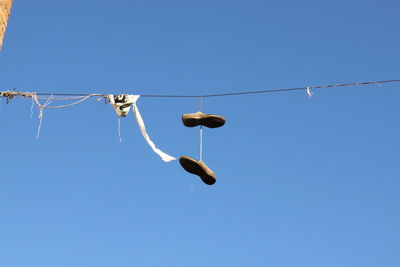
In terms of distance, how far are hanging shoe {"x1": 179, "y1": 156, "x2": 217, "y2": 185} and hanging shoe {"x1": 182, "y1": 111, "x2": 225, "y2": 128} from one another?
486 mm

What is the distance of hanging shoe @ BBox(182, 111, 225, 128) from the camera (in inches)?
238

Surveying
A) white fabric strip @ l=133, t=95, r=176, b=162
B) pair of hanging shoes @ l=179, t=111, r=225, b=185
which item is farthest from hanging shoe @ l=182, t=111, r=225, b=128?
white fabric strip @ l=133, t=95, r=176, b=162

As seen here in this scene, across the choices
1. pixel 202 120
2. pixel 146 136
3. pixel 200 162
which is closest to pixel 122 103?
pixel 146 136

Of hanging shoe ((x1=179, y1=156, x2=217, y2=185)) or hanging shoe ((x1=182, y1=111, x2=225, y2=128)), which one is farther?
hanging shoe ((x1=182, y1=111, x2=225, y2=128))

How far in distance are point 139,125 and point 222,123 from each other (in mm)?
884

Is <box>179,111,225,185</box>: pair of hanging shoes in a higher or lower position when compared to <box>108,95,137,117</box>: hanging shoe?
lower

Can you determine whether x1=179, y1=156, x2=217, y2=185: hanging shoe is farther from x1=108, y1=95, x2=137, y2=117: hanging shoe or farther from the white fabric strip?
x1=108, y1=95, x2=137, y2=117: hanging shoe

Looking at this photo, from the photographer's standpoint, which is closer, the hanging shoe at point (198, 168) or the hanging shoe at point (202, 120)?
the hanging shoe at point (198, 168)

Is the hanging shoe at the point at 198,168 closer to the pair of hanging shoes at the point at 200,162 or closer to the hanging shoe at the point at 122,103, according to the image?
the pair of hanging shoes at the point at 200,162

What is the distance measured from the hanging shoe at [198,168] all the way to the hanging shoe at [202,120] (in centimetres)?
49

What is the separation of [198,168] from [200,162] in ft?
0.25

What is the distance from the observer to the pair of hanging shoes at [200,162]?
5.83 m

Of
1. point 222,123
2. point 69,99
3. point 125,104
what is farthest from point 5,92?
point 222,123

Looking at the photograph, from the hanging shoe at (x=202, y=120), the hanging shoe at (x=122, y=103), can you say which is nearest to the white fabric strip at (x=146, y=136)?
the hanging shoe at (x=122, y=103)
